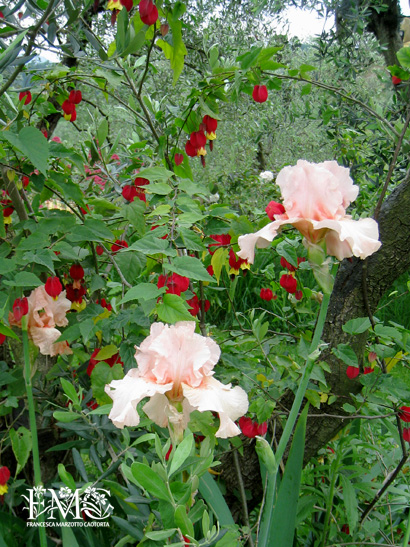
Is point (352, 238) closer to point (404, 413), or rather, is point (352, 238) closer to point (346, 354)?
point (346, 354)

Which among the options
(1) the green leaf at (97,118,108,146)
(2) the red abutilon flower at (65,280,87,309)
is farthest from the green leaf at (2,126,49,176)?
(2) the red abutilon flower at (65,280,87,309)

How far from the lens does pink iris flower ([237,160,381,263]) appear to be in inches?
23.7

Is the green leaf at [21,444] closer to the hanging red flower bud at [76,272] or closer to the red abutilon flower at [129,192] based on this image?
the hanging red flower bud at [76,272]

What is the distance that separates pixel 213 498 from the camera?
3.01 ft

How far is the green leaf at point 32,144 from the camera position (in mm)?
793

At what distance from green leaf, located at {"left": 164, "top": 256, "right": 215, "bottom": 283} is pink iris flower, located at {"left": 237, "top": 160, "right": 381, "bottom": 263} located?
14 cm

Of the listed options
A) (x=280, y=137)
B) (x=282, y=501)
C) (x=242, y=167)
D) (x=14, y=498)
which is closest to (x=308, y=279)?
(x=242, y=167)

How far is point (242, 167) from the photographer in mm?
3520

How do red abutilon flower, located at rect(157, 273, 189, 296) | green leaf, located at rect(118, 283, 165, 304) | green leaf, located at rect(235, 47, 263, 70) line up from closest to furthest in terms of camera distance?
green leaf, located at rect(118, 283, 165, 304), red abutilon flower, located at rect(157, 273, 189, 296), green leaf, located at rect(235, 47, 263, 70)

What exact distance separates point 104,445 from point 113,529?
0.31m

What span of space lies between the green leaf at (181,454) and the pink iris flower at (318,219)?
0.25m

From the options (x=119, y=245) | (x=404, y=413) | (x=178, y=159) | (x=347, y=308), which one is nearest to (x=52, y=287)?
(x=119, y=245)

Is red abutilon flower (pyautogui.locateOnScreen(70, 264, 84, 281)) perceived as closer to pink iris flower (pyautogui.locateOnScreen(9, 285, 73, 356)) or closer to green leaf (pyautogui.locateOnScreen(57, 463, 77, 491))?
pink iris flower (pyautogui.locateOnScreen(9, 285, 73, 356))

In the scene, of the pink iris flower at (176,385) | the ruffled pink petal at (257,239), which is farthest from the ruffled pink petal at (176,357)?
the ruffled pink petal at (257,239)
